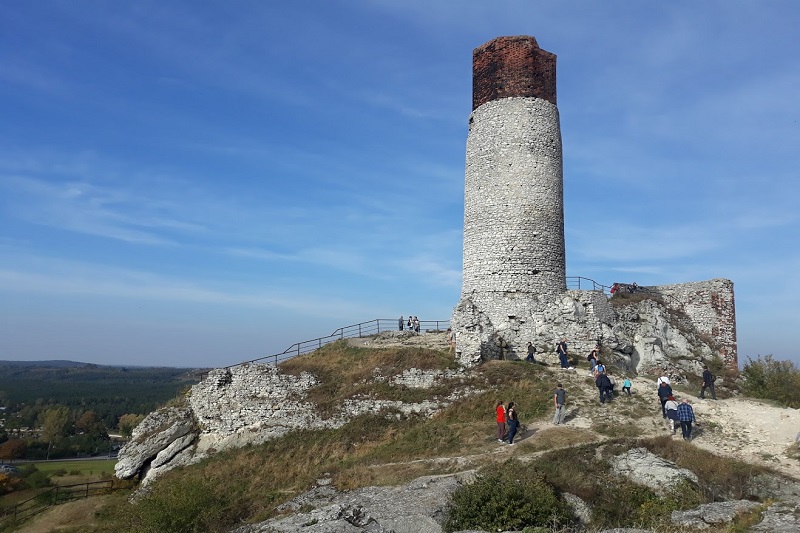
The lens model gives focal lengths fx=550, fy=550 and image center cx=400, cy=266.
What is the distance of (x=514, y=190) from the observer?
2628 centimetres

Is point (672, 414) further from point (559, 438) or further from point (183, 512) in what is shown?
point (183, 512)

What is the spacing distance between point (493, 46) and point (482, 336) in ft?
48.4

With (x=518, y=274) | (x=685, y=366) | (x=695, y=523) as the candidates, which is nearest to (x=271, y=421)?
(x=518, y=274)

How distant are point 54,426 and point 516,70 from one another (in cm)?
8631

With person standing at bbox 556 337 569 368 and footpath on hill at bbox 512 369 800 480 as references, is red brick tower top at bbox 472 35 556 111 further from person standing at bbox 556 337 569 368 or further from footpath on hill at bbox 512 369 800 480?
footpath on hill at bbox 512 369 800 480

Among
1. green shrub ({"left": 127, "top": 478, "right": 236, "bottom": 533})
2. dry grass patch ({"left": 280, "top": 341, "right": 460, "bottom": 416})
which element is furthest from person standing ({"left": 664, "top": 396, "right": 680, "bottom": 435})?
green shrub ({"left": 127, "top": 478, "right": 236, "bottom": 533})

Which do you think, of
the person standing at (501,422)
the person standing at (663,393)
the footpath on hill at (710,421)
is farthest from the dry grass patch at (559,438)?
the person standing at (663,393)

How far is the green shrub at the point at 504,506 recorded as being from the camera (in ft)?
36.9

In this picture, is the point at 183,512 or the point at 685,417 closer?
the point at 183,512

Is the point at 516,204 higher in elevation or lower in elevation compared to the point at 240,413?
higher

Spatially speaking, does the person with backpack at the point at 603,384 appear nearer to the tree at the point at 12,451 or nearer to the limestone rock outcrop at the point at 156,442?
the limestone rock outcrop at the point at 156,442

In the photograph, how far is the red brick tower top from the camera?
26.9 metres

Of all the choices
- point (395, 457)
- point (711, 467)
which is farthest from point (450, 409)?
point (711, 467)

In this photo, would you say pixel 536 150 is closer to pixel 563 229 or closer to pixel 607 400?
pixel 563 229
